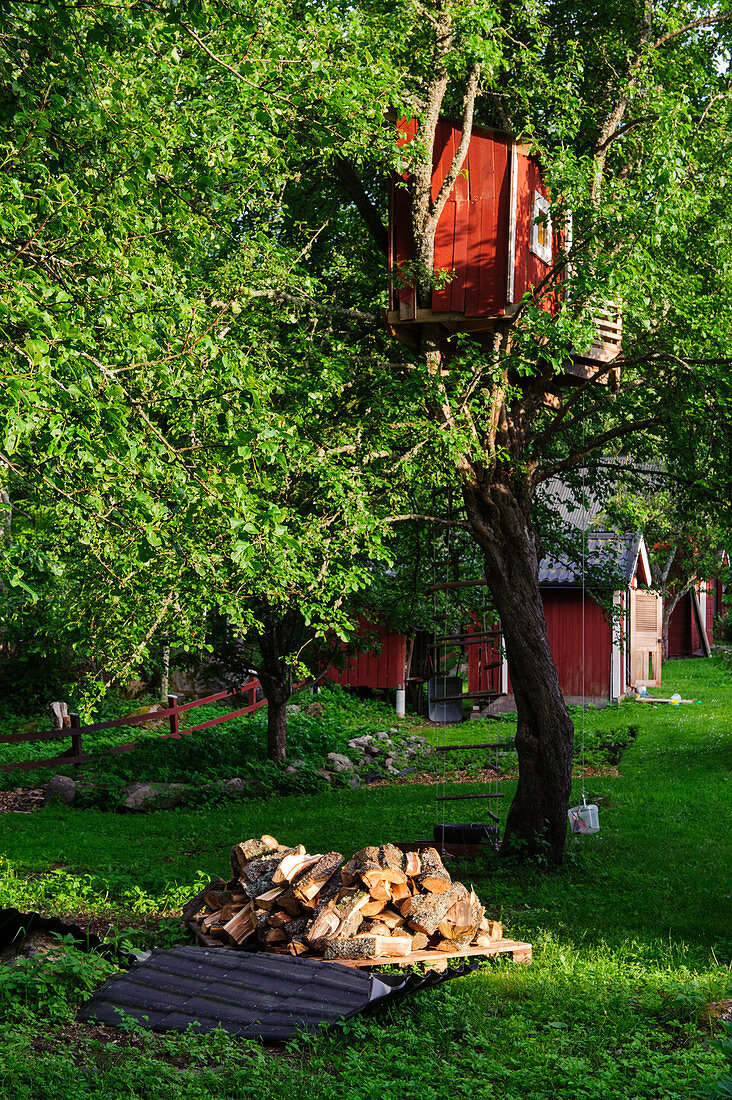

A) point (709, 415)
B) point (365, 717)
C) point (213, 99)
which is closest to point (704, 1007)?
point (709, 415)

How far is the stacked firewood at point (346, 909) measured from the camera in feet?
25.8

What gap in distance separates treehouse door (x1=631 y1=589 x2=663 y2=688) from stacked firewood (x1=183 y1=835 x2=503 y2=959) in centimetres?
2189

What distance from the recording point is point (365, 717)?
2564 centimetres

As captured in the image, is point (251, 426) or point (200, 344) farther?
point (251, 426)

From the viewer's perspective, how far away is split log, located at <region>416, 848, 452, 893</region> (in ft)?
27.7

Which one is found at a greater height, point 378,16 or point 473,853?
point 378,16

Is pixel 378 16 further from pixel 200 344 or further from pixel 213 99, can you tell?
pixel 200 344

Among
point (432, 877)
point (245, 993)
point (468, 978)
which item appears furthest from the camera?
point (432, 877)

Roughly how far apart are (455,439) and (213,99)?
3.81 metres

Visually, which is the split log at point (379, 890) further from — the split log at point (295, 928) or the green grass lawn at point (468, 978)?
the green grass lawn at point (468, 978)

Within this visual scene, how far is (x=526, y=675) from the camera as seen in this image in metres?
11.6

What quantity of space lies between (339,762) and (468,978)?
1155 centimetres

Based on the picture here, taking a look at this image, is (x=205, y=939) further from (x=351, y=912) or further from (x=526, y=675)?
(x=526, y=675)

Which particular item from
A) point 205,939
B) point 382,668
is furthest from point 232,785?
point 382,668
